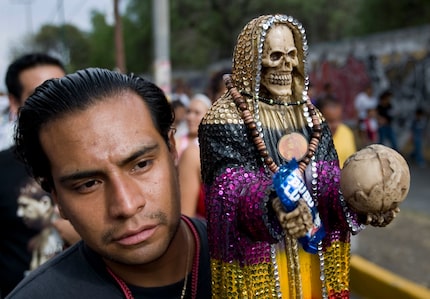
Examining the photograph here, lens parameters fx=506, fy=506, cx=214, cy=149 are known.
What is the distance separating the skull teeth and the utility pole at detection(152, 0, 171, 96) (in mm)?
6608

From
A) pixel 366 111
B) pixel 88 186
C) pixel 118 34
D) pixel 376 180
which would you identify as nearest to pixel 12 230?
pixel 88 186

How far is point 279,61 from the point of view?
4.59ft

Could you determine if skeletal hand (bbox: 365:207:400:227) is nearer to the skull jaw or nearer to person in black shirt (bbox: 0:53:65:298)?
the skull jaw

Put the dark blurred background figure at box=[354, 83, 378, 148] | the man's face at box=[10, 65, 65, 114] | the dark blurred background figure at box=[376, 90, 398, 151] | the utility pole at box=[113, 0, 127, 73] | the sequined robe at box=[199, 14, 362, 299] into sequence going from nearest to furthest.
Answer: the sequined robe at box=[199, 14, 362, 299]
the man's face at box=[10, 65, 65, 114]
the dark blurred background figure at box=[376, 90, 398, 151]
the dark blurred background figure at box=[354, 83, 378, 148]
the utility pole at box=[113, 0, 127, 73]

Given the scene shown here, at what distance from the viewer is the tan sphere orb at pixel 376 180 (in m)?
1.08

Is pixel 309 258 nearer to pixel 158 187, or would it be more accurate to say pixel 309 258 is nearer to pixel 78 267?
pixel 158 187

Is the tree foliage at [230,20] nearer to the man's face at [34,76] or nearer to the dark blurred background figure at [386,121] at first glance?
the dark blurred background figure at [386,121]

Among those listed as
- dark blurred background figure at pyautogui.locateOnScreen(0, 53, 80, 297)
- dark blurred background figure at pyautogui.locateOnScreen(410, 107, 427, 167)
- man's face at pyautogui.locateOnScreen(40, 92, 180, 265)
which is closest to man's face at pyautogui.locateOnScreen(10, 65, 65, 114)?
dark blurred background figure at pyautogui.locateOnScreen(0, 53, 80, 297)

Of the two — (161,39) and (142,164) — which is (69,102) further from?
(161,39)

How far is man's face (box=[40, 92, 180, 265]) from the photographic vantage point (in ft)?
4.36

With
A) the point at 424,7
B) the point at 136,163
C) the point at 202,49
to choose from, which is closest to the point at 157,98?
the point at 136,163

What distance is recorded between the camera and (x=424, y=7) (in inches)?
587

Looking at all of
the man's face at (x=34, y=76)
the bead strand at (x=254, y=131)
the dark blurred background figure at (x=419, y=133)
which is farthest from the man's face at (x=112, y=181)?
the dark blurred background figure at (x=419, y=133)

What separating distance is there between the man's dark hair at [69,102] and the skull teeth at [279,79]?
0.36 meters
